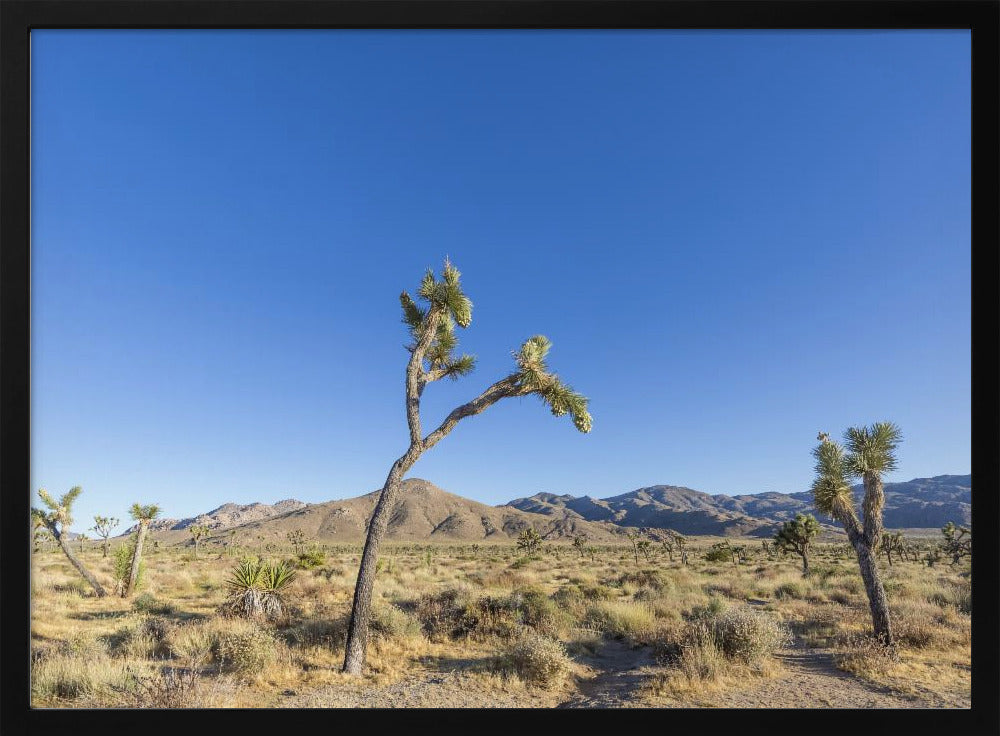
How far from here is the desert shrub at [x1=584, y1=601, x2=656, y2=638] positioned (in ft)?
29.2

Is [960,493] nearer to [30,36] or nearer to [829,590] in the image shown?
[829,590]

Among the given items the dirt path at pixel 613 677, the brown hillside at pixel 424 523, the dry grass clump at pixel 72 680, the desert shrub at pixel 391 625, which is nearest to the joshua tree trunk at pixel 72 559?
the desert shrub at pixel 391 625

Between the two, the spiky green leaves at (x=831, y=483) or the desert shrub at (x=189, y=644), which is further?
the spiky green leaves at (x=831, y=483)

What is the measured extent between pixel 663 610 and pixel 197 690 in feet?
29.1

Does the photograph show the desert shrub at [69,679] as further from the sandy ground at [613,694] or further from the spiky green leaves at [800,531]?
the spiky green leaves at [800,531]

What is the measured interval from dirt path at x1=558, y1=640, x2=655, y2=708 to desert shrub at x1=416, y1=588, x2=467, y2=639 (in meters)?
2.15

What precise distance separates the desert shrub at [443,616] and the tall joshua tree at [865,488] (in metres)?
6.02

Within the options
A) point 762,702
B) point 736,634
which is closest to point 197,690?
point 762,702

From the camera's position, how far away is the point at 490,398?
6.34m

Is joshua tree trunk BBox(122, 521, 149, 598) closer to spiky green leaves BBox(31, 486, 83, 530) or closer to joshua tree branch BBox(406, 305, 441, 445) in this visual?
spiky green leaves BBox(31, 486, 83, 530)

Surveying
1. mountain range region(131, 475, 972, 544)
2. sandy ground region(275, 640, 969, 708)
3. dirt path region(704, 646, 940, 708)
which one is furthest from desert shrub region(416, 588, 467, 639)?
mountain range region(131, 475, 972, 544)

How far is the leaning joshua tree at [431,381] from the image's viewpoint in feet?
19.4

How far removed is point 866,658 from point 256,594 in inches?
397

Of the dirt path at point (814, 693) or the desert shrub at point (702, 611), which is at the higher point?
the dirt path at point (814, 693)
